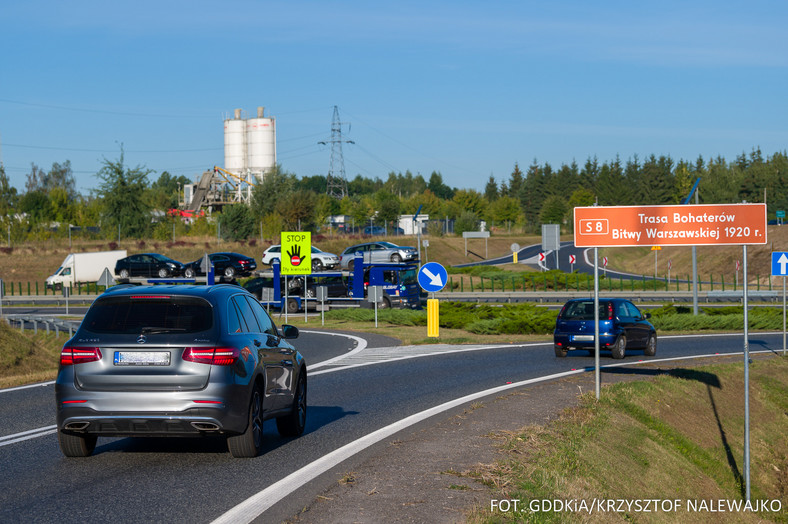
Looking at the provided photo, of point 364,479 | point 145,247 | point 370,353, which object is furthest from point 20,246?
point 364,479

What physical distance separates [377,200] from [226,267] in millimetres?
91986

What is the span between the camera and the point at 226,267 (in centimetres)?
5425

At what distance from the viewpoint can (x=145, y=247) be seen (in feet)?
242

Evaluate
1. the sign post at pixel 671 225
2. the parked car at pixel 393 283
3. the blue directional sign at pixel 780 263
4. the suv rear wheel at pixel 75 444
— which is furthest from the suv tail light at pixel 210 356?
the parked car at pixel 393 283

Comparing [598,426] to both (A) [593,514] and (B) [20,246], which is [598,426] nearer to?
(A) [593,514]

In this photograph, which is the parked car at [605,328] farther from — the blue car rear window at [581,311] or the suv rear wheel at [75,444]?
the suv rear wheel at [75,444]

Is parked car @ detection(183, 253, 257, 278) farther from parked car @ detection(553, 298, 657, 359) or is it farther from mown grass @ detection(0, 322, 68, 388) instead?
parked car @ detection(553, 298, 657, 359)

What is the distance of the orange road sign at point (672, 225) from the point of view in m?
11.7

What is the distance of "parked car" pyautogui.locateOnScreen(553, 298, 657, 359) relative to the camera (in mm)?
22219

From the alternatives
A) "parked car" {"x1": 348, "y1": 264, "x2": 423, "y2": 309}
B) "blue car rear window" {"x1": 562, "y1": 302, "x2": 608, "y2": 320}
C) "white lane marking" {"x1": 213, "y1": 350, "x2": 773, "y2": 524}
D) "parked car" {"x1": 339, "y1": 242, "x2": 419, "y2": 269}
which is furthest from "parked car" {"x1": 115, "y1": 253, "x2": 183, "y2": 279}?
"white lane marking" {"x1": 213, "y1": 350, "x2": 773, "y2": 524}

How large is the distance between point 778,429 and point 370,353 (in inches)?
392

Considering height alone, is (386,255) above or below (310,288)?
above

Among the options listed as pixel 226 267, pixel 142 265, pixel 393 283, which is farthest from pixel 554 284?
pixel 142 265

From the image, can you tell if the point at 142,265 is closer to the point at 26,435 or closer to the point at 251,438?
the point at 26,435
